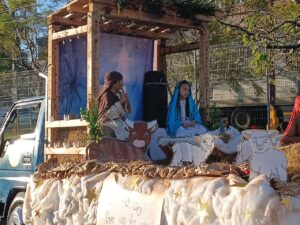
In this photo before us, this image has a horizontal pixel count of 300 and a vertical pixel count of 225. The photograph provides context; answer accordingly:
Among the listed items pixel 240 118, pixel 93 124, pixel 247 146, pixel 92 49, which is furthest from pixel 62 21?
pixel 240 118

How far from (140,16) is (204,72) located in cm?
134

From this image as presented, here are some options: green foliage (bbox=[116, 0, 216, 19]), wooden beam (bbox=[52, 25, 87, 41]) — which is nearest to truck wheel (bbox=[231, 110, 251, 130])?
green foliage (bbox=[116, 0, 216, 19])

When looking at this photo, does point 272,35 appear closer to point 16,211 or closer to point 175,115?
point 175,115

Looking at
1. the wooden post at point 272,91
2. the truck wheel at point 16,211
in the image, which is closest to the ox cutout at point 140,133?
the truck wheel at point 16,211

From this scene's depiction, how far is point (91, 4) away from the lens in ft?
20.6

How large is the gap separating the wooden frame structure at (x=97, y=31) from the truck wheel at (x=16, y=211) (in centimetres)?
82

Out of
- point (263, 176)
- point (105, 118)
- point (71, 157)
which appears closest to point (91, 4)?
point (105, 118)

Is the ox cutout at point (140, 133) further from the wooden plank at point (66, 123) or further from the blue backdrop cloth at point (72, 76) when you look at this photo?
the blue backdrop cloth at point (72, 76)

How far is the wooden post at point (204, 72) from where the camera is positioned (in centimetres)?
762

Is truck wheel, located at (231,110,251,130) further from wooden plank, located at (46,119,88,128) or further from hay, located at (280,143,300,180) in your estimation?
hay, located at (280,143,300,180)

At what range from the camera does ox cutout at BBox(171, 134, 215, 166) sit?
16.0 ft

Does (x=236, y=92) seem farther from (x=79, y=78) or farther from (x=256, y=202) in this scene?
(x=256, y=202)

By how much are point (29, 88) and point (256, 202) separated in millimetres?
11829

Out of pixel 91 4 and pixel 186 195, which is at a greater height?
pixel 91 4
